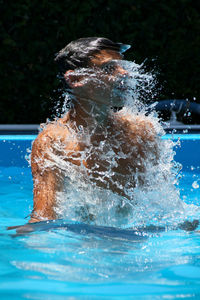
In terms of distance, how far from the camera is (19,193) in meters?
4.36

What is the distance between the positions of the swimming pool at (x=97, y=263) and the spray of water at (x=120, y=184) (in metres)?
0.24

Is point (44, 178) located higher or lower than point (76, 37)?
lower

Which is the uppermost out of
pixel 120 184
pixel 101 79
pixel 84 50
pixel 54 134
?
pixel 84 50

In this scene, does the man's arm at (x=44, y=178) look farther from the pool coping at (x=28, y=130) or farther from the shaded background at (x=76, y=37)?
the shaded background at (x=76, y=37)

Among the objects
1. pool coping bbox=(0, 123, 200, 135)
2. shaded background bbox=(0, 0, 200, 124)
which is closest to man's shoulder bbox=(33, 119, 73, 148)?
pool coping bbox=(0, 123, 200, 135)

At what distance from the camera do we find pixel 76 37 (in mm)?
6805

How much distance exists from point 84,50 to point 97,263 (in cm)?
105

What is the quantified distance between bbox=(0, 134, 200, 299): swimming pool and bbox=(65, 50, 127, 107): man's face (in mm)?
619

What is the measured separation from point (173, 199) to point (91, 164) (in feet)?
1.67

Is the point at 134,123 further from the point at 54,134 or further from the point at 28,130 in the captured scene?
the point at 28,130

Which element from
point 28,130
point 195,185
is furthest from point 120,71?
point 28,130

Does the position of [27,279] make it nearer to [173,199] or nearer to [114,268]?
[114,268]

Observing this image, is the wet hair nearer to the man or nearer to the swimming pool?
the man

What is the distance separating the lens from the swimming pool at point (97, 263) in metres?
1.74
